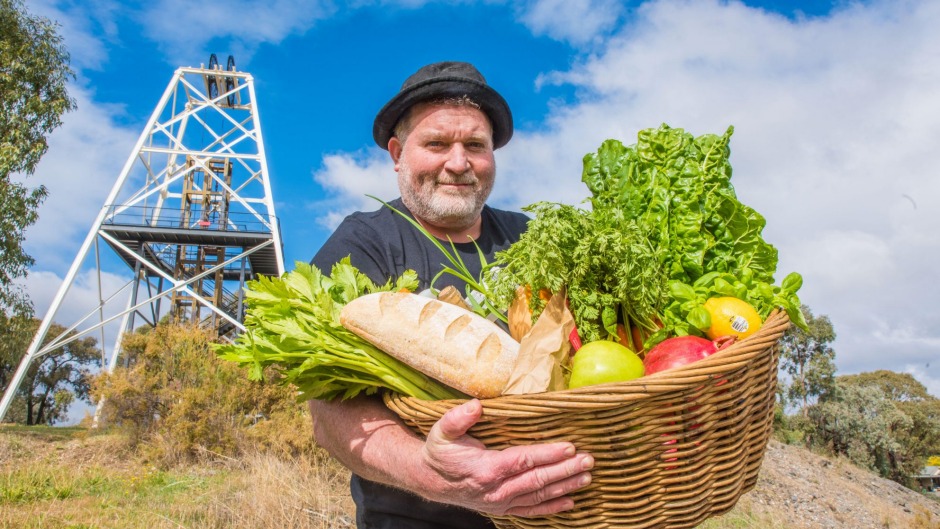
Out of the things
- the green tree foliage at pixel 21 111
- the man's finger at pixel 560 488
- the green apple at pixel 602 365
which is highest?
the green tree foliage at pixel 21 111

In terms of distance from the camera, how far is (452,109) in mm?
2512

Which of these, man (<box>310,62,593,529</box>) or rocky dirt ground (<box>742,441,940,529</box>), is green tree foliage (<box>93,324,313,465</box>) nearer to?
man (<box>310,62,593,529</box>)

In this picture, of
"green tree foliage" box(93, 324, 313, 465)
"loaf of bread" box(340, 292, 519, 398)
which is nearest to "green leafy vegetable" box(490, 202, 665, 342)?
"loaf of bread" box(340, 292, 519, 398)

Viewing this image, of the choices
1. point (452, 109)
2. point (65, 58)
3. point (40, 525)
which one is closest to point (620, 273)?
point (452, 109)

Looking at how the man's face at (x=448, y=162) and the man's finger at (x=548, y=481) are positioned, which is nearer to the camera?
the man's finger at (x=548, y=481)

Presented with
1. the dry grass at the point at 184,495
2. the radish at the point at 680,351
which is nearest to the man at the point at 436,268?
the radish at the point at 680,351

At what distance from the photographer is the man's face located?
251cm

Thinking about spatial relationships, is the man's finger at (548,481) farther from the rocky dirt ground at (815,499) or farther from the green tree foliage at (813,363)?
the green tree foliage at (813,363)

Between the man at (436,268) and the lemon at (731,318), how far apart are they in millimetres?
554

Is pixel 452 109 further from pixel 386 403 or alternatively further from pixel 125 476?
pixel 125 476

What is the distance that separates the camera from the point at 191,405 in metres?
9.81

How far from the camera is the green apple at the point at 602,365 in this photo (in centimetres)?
141

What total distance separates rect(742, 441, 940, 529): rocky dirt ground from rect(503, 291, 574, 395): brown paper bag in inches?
313

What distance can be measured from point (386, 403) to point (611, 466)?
651 mm
